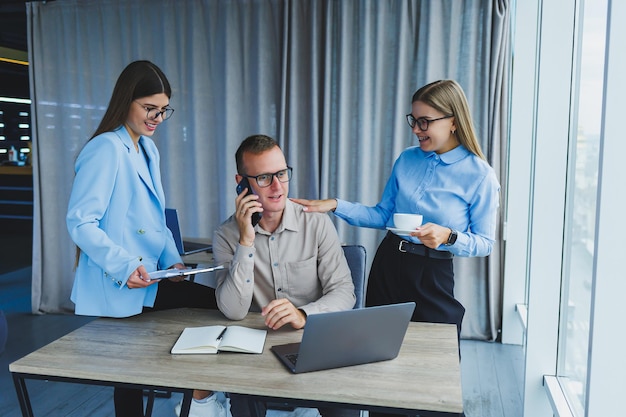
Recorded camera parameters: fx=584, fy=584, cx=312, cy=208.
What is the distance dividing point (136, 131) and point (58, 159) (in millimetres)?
2952

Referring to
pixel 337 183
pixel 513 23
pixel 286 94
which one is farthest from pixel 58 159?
pixel 513 23

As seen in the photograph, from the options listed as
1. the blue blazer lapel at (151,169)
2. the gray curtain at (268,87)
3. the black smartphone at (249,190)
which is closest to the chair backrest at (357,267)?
the black smartphone at (249,190)

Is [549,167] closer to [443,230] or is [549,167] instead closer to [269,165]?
[443,230]

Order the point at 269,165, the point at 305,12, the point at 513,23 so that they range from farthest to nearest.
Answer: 1. the point at 305,12
2. the point at 513,23
3. the point at 269,165

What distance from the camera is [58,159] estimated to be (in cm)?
487

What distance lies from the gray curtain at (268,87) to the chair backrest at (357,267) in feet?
6.44

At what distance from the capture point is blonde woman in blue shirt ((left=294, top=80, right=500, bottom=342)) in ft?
7.64

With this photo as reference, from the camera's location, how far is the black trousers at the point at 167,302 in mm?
2229

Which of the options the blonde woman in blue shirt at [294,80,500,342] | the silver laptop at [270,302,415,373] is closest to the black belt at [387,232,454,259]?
the blonde woman in blue shirt at [294,80,500,342]

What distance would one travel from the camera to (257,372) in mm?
1572

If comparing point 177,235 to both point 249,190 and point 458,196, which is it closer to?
point 249,190

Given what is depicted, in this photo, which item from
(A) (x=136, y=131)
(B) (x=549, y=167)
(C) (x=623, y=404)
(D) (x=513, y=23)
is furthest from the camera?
(D) (x=513, y=23)

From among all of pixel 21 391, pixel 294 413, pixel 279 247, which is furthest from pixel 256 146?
pixel 294 413

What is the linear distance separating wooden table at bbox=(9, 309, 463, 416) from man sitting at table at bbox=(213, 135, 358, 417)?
0.31 metres
